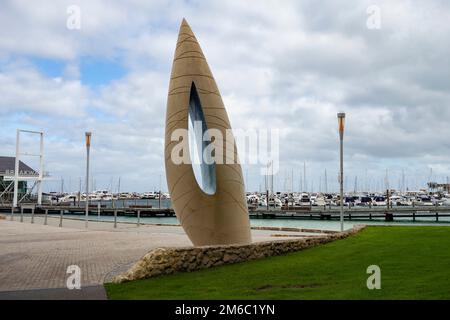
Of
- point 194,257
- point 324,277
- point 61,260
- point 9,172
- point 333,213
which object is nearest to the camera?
point 324,277

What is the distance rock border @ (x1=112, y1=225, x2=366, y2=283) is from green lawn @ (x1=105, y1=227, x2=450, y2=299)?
0.92 feet

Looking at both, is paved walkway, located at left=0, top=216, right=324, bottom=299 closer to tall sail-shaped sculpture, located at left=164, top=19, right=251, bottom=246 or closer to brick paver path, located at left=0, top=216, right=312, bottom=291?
brick paver path, located at left=0, top=216, right=312, bottom=291

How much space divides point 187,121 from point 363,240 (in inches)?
271

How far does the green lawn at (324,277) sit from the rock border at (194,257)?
0.92 ft

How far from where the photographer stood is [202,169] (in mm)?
15484

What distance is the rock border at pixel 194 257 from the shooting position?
11227mm

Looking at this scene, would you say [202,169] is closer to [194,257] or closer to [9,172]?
[194,257]

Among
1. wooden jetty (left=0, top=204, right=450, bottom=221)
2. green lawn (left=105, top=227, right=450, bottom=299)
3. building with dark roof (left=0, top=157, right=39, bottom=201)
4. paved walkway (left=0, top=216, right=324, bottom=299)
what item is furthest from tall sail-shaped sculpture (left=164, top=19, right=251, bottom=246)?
building with dark roof (left=0, top=157, right=39, bottom=201)

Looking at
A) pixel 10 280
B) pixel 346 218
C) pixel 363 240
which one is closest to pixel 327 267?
pixel 363 240

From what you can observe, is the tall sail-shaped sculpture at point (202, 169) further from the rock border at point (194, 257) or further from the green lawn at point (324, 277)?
the green lawn at point (324, 277)

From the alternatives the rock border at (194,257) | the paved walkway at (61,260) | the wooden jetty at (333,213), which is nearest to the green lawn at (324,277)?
the rock border at (194,257)

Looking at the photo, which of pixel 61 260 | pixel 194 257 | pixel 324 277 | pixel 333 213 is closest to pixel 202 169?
pixel 194 257

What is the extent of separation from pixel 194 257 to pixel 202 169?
4114 millimetres
